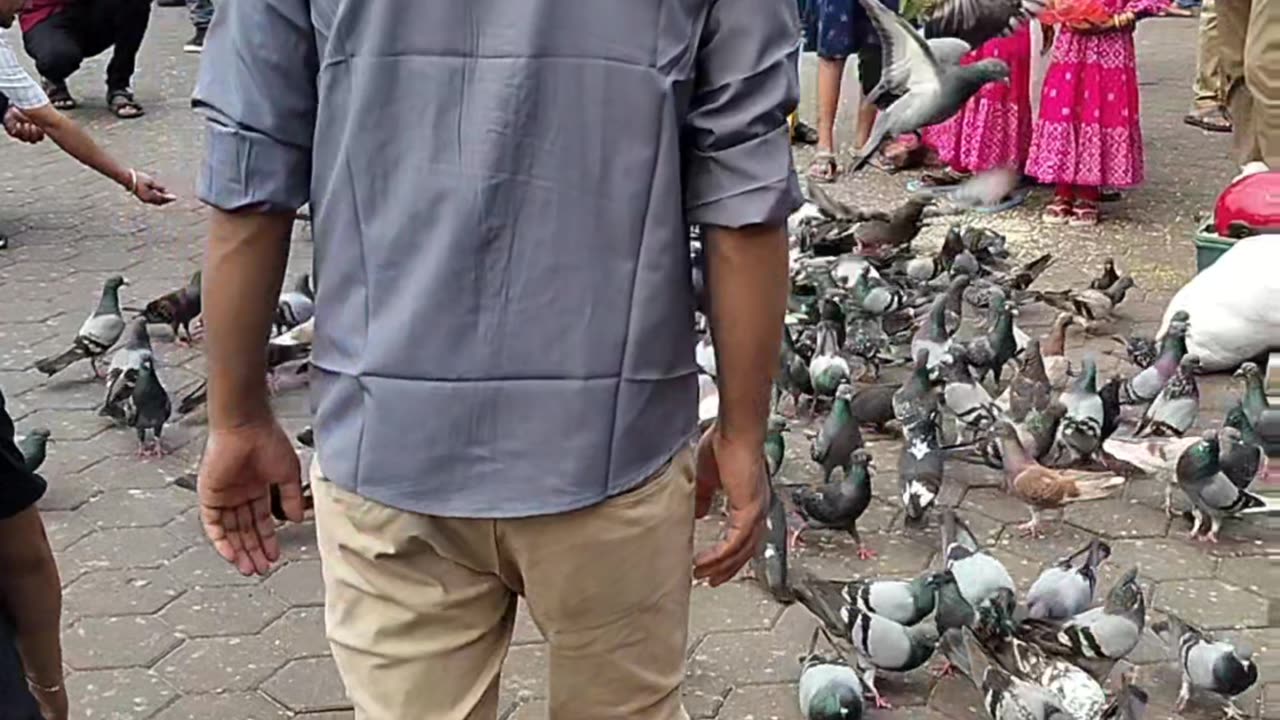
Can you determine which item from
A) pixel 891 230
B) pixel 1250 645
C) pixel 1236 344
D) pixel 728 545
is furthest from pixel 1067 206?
pixel 728 545

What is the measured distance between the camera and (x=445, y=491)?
1.75m

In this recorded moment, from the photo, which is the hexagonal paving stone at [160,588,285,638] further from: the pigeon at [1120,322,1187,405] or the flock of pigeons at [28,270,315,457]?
the pigeon at [1120,322,1187,405]

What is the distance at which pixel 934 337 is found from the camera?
535 cm

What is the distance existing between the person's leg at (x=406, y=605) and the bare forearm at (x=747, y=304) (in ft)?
1.14

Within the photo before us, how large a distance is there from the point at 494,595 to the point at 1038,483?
111 inches

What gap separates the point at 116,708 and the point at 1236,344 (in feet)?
12.7

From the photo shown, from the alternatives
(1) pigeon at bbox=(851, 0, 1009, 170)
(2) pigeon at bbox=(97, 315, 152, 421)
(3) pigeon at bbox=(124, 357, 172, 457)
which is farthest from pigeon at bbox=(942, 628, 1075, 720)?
(1) pigeon at bbox=(851, 0, 1009, 170)

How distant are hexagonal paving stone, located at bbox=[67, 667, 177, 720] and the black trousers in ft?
23.6

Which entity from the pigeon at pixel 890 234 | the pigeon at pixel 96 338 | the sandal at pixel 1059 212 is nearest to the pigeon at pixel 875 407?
the pigeon at pixel 890 234

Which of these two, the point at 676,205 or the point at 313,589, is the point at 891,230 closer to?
the point at 313,589

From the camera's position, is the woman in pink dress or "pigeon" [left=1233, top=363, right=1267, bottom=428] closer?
"pigeon" [left=1233, top=363, right=1267, bottom=428]

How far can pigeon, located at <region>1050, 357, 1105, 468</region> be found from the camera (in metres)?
4.68

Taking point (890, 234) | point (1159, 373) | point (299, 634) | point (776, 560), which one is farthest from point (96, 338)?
point (1159, 373)

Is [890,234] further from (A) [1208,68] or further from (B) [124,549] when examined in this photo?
(A) [1208,68]
